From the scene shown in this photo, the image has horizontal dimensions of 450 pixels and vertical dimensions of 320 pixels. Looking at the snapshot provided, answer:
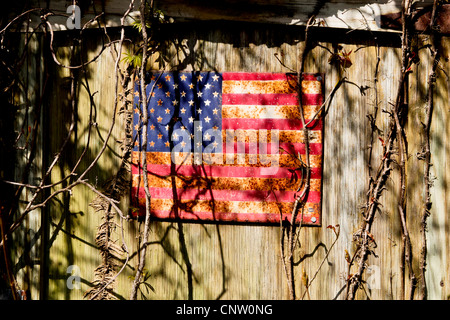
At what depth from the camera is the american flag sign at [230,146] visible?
9.75 ft

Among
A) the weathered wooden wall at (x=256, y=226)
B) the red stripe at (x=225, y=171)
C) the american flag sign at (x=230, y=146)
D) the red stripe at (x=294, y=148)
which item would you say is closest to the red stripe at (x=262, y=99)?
the american flag sign at (x=230, y=146)

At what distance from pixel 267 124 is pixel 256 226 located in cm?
104

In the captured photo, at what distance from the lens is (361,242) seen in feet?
9.75

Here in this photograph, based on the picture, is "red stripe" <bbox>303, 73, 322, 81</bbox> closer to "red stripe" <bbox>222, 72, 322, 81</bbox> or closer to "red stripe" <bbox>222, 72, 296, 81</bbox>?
"red stripe" <bbox>222, 72, 322, 81</bbox>

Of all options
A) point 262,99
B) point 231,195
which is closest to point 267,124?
point 262,99

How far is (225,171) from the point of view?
3006 mm

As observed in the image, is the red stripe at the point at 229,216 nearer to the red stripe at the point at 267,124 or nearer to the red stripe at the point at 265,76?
the red stripe at the point at 267,124

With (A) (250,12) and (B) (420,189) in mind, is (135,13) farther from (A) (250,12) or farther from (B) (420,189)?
(B) (420,189)

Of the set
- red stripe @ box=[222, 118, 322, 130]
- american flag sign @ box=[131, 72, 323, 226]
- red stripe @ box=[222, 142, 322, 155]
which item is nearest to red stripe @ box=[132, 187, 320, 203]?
american flag sign @ box=[131, 72, 323, 226]

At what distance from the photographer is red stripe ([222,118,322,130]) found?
2.96 metres

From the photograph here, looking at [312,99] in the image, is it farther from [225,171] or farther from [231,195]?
[231,195]

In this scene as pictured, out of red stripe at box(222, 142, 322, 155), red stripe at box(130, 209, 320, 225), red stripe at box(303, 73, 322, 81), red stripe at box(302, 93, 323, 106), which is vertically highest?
red stripe at box(303, 73, 322, 81)

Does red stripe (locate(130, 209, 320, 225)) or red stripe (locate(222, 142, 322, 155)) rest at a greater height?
red stripe (locate(222, 142, 322, 155))

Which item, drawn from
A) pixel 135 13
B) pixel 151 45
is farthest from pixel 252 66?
pixel 135 13
